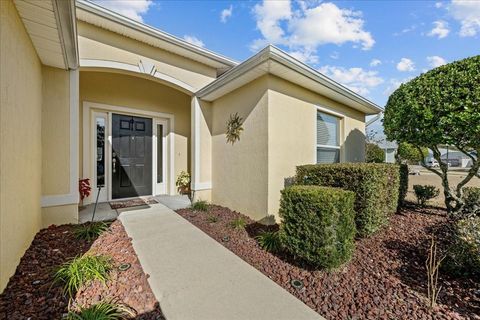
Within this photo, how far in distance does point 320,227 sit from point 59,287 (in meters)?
2.85

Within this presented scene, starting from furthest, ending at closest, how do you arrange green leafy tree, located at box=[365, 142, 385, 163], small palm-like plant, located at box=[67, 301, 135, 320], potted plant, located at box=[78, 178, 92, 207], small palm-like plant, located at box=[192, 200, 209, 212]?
green leafy tree, located at box=[365, 142, 385, 163] → small palm-like plant, located at box=[192, 200, 209, 212] → potted plant, located at box=[78, 178, 92, 207] → small palm-like plant, located at box=[67, 301, 135, 320]

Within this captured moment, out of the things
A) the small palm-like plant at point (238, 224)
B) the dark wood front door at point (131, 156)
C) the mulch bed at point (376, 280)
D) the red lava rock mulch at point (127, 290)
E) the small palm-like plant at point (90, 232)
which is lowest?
the mulch bed at point (376, 280)

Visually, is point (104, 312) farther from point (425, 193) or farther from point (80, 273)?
point (425, 193)

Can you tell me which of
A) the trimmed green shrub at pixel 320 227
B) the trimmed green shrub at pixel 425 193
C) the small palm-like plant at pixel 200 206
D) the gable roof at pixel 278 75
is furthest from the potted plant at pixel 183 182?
the trimmed green shrub at pixel 425 193

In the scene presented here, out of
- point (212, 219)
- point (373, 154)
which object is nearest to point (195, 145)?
point (212, 219)

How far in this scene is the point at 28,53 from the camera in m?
2.76

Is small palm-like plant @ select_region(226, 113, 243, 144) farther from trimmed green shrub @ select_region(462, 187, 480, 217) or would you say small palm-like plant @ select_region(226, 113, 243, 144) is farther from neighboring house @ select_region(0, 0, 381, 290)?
trimmed green shrub @ select_region(462, 187, 480, 217)

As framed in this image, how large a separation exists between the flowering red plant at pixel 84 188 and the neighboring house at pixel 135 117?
218 millimetres

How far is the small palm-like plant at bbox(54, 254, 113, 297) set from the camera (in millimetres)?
2055

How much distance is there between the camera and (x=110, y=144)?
543 centimetres

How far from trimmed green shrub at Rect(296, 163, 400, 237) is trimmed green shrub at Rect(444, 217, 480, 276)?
3.26ft

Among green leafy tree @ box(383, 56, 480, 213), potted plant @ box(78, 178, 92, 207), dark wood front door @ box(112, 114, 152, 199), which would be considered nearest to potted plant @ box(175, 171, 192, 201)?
dark wood front door @ box(112, 114, 152, 199)

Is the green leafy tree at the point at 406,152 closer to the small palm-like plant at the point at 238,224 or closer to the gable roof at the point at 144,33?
the small palm-like plant at the point at 238,224

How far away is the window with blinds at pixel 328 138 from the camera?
18.6 feet
